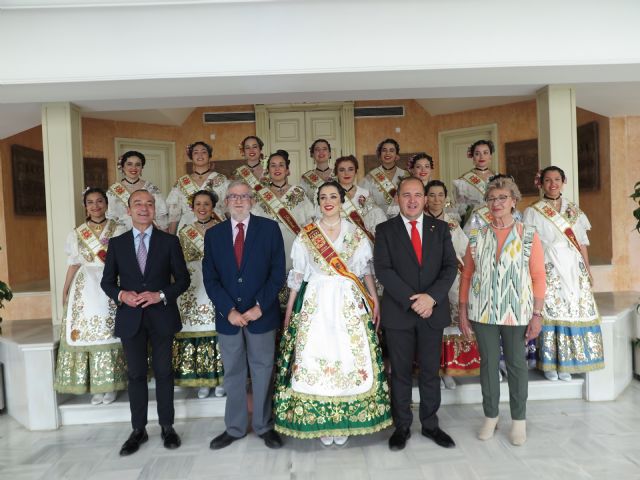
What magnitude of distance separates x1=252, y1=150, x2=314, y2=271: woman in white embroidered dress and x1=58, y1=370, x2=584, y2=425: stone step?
1208mm

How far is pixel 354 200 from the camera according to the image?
377 centimetres

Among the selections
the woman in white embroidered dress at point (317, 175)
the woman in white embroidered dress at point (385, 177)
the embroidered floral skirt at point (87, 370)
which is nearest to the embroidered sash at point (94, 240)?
the embroidered floral skirt at point (87, 370)

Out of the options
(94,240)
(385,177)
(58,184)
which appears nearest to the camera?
(94,240)

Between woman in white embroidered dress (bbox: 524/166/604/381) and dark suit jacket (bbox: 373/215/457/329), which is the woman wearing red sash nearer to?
dark suit jacket (bbox: 373/215/457/329)

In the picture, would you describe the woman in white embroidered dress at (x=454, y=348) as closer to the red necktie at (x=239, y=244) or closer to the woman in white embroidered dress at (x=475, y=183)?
the woman in white embroidered dress at (x=475, y=183)

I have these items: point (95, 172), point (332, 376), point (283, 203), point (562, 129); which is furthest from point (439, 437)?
point (95, 172)

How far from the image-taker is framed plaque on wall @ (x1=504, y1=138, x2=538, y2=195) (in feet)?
21.2

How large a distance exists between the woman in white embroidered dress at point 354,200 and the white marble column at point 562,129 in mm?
1492

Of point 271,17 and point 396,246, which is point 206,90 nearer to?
point 271,17

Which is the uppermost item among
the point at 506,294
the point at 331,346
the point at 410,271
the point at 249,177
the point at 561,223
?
the point at 249,177

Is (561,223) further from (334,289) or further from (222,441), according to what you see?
(222,441)

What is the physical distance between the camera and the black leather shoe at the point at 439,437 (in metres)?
2.74

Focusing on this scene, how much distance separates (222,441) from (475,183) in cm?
268

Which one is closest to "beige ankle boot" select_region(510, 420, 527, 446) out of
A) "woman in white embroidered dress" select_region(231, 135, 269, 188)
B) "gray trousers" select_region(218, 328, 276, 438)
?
"gray trousers" select_region(218, 328, 276, 438)
